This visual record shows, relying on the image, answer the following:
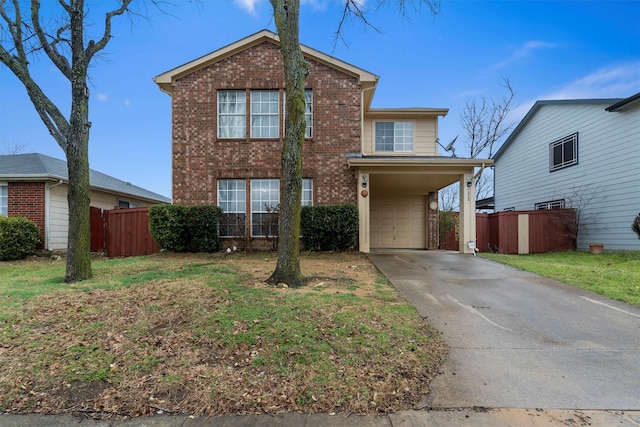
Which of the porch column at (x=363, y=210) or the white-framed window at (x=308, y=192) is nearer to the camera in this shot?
the porch column at (x=363, y=210)

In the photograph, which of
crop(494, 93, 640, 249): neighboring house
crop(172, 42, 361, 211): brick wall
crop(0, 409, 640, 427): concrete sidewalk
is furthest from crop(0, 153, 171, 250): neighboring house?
crop(494, 93, 640, 249): neighboring house

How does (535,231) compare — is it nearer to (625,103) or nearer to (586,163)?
(586,163)

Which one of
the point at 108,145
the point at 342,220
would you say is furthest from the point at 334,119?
the point at 108,145

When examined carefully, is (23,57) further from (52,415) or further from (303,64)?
(52,415)

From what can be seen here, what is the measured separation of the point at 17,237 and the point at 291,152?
11167 millimetres

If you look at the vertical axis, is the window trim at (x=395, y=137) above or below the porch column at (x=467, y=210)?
above

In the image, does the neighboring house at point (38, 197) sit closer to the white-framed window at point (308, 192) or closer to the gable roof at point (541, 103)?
the white-framed window at point (308, 192)

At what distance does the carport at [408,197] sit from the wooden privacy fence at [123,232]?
7928mm

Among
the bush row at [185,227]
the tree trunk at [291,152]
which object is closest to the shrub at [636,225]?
the tree trunk at [291,152]

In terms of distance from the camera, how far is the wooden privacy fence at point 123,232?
41.3 ft

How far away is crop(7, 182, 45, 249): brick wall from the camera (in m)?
12.8

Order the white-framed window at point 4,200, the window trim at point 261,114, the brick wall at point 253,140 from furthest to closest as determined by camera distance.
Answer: the white-framed window at point 4,200 < the window trim at point 261,114 < the brick wall at point 253,140

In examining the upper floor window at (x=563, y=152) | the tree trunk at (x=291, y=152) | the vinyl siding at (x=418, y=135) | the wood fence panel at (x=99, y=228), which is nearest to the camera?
the tree trunk at (x=291, y=152)

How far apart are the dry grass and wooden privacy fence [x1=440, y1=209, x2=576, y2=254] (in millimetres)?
11300
